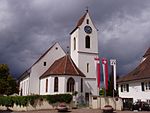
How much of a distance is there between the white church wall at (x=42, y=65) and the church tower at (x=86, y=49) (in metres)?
3.56

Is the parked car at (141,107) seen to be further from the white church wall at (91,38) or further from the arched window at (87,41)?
the arched window at (87,41)

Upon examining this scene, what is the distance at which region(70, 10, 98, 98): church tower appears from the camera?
55844mm

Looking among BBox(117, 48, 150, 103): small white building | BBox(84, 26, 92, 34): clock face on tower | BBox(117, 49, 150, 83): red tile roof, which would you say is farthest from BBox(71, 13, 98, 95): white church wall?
BBox(117, 49, 150, 83): red tile roof

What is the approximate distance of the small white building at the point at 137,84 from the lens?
158 ft

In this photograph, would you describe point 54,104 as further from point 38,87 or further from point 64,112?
point 38,87

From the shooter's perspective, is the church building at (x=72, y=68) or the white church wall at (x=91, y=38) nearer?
the church building at (x=72, y=68)

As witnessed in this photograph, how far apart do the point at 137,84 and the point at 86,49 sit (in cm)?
1329

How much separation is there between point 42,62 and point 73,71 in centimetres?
1017

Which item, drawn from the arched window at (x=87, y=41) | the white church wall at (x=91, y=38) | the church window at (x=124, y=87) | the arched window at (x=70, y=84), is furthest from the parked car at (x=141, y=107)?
the arched window at (x=87, y=41)

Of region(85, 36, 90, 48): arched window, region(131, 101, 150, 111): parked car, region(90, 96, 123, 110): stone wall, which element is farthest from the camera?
region(85, 36, 90, 48): arched window

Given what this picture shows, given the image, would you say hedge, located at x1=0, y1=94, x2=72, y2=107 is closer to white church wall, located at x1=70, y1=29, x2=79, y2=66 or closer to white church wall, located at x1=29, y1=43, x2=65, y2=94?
white church wall, located at x1=29, y1=43, x2=65, y2=94

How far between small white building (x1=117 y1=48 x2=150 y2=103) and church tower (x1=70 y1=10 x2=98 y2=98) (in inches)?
234

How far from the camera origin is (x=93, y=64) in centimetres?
5725

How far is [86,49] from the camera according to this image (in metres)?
57.5
